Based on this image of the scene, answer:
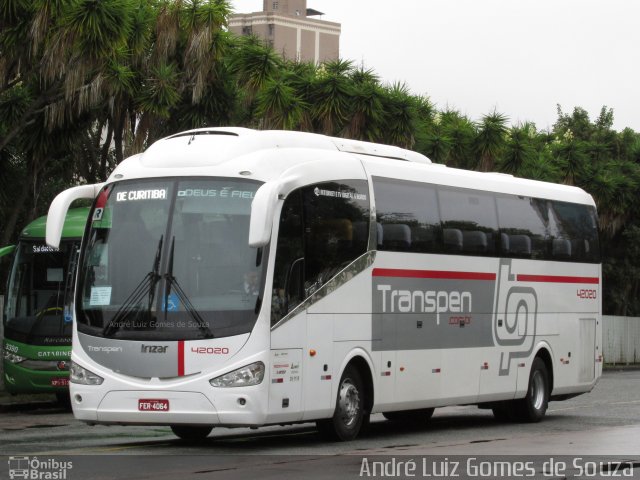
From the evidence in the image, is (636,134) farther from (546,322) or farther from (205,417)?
(205,417)

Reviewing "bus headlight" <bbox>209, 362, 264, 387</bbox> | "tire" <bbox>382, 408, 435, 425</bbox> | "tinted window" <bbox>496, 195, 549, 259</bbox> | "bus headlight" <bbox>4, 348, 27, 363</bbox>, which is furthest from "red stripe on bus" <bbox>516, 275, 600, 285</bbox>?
"bus headlight" <bbox>4, 348, 27, 363</bbox>

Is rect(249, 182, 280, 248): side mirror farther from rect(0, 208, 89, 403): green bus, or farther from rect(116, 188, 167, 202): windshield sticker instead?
rect(0, 208, 89, 403): green bus

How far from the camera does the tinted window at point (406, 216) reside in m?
16.5

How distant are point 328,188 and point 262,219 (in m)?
2.24

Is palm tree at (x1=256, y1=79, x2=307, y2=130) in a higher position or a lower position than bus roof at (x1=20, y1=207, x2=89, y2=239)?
higher

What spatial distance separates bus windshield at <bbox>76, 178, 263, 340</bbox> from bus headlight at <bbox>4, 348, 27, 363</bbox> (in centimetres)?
811

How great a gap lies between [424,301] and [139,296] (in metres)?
4.48

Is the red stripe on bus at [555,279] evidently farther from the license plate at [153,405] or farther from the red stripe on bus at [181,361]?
the license plate at [153,405]

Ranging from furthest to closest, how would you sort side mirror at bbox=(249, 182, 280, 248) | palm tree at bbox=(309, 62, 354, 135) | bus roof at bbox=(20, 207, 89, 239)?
palm tree at bbox=(309, 62, 354, 135) < bus roof at bbox=(20, 207, 89, 239) < side mirror at bbox=(249, 182, 280, 248)

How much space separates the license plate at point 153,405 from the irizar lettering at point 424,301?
3.49 meters

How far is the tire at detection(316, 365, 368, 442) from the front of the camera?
1541cm

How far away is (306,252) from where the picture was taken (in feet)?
48.6

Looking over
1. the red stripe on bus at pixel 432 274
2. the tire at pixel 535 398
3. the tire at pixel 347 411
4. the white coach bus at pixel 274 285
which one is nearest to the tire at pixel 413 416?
the white coach bus at pixel 274 285

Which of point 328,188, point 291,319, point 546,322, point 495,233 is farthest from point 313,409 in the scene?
point 546,322
